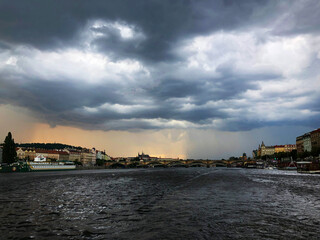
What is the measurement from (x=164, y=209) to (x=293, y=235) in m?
11.0

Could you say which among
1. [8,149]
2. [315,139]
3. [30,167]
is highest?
[315,139]

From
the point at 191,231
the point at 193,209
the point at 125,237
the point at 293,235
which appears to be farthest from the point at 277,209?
the point at 125,237

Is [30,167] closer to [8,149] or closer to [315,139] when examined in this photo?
[8,149]

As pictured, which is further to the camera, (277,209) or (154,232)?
(277,209)

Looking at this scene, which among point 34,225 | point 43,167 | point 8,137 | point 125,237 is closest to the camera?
point 125,237

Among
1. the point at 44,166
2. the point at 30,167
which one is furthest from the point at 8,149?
the point at 44,166

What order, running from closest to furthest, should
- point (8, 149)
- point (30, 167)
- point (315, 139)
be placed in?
point (8, 149), point (30, 167), point (315, 139)

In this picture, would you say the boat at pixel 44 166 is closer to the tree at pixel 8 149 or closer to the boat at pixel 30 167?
the boat at pixel 30 167

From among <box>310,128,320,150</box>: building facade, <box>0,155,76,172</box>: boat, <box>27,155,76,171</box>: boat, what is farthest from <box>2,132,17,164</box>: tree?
<box>310,128,320,150</box>: building facade

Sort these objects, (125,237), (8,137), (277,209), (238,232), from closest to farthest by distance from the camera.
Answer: (125,237)
(238,232)
(277,209)
(8,137)

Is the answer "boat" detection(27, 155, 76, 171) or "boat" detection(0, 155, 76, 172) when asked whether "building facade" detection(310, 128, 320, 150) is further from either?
"boat" detection(0, 155, 76, 172)

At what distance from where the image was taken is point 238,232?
48.8ft

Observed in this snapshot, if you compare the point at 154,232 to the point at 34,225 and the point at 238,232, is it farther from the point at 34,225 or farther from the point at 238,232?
the point at 34,225

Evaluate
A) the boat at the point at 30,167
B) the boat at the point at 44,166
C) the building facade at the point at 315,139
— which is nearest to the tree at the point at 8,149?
the boat at the point at 30,167
